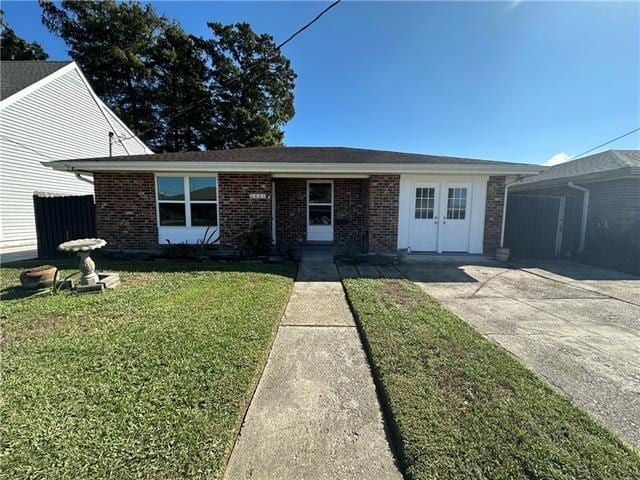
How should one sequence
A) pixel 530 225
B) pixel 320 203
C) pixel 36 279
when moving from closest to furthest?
pixel 36 279, pixel 530 225, pixel 320 203

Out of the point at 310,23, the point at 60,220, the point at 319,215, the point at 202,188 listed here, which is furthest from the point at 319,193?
the point at 60,220

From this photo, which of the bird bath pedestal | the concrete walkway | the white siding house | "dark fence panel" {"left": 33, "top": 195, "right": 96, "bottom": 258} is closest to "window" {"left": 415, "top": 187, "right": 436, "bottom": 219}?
the concrete walkway

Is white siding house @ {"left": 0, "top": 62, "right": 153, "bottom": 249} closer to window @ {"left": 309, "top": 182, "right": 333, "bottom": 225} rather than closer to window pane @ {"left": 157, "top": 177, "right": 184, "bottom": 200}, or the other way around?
window pane @ {"left": 157, "top": 177, "right": 184, "bottom": 200}

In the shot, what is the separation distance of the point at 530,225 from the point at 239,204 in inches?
350

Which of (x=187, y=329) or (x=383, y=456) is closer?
(x=383, y=456)

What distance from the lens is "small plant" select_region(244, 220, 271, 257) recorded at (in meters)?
7.53

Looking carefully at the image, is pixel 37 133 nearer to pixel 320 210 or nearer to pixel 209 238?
pixel 209 238

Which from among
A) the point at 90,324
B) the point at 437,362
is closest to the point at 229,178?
the point at 90,324

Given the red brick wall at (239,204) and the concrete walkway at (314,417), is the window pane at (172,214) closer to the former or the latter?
the red brick wall at (239,204)

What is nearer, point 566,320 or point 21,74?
point 566,320

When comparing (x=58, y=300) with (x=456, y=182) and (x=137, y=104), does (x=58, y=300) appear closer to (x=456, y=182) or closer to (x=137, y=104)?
(x=456, y=182)

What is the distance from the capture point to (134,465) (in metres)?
1.54

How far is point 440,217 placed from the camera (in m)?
8.05

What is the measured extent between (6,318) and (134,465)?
3640 mm
